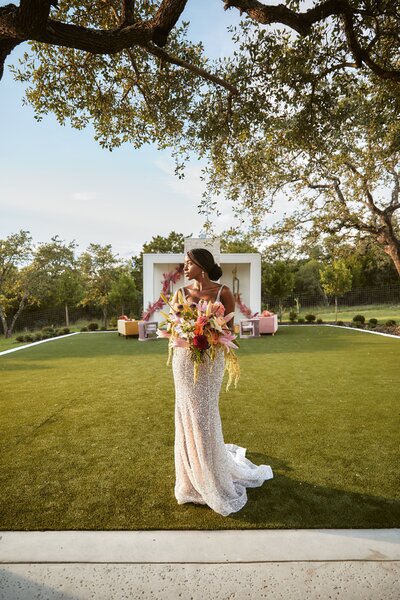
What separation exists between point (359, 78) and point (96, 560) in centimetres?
728

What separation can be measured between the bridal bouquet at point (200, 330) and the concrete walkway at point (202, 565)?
114cm

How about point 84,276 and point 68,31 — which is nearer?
point 68,31

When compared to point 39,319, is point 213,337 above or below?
A: above

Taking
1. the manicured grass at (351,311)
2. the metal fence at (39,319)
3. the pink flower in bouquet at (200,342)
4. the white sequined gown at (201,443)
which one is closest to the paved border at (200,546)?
the white sequined gown at (201,443)

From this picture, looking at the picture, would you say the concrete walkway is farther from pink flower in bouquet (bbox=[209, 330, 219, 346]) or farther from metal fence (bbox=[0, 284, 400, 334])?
metal fence (bbox=[0, 284, 400, 334])

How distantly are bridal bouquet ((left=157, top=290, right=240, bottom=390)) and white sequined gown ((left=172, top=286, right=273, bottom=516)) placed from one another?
0.41ft

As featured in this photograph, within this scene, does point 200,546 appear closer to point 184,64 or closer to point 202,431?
point 202,431

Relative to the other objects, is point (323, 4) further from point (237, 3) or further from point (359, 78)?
point (359, 78)

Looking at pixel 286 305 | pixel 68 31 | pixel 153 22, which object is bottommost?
pixel 286 305

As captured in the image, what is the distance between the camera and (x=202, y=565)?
233 centimetres

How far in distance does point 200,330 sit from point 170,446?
2.05 metres

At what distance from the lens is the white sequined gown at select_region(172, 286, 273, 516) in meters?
2.99

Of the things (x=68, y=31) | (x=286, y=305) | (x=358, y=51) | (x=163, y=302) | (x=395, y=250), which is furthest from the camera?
(x=286, y=305)

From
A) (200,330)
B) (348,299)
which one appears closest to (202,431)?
(200,330)
